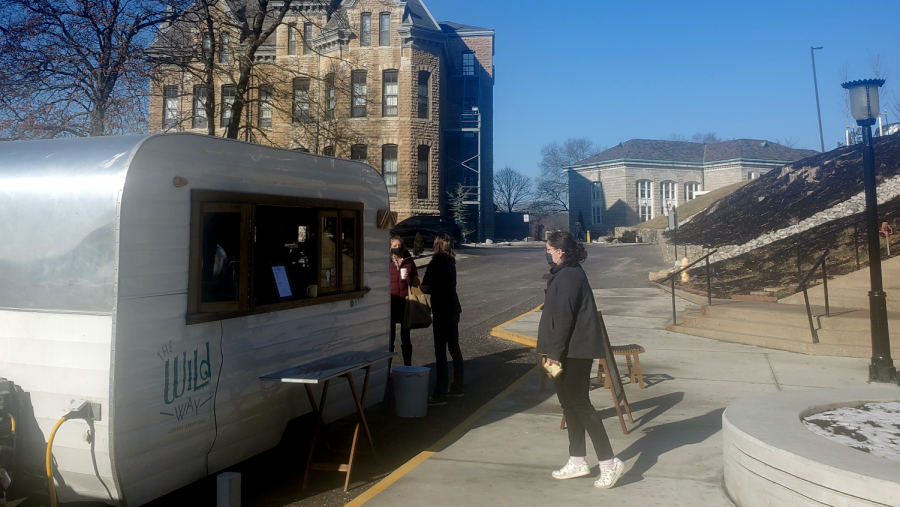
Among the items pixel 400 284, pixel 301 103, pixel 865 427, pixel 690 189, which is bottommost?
pixel 865 427

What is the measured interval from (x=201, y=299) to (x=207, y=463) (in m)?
1.23

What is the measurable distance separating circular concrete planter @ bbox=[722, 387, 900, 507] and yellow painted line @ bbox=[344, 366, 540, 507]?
2.35 metres

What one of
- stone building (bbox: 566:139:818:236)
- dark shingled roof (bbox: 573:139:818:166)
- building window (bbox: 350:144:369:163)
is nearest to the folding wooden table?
building window (bbox: 350:144:369:163)

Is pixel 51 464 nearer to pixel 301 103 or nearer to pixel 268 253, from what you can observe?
pixel 268 253

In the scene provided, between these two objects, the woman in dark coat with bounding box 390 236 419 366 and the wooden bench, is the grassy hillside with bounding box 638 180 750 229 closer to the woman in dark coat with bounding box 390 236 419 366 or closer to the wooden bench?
the wooden bench

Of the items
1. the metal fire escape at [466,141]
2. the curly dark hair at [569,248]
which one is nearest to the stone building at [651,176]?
the metal fire escape at [466,141]

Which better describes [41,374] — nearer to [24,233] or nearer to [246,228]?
[24,233]

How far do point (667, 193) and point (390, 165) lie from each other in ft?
114

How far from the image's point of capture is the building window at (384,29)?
34250 mm

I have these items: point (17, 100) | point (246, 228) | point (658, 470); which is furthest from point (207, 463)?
point (17, 100)

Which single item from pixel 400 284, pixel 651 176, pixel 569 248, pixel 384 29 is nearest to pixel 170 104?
pixel 384 29

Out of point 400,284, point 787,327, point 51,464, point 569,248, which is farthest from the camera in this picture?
point 787,327

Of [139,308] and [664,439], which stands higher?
[139,308]

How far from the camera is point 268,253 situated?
6.07 meters
